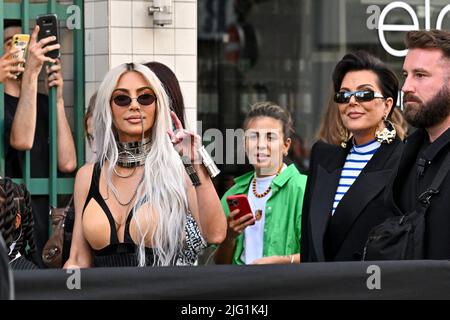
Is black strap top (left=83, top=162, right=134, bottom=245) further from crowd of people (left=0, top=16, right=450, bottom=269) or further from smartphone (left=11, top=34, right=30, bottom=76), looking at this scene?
smartphone (left=11, top=34, right=30, bottom=76)

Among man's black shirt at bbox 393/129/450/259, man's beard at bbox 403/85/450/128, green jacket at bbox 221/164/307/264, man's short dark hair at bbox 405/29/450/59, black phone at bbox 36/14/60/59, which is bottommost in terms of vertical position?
green jacket at bbox 221/164/307/264

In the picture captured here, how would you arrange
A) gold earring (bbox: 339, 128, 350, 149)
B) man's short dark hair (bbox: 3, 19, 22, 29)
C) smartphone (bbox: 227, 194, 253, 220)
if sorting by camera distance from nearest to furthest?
gold earring (bbox: 339, 128, 350, 149)
smartphone (bbox: 227, 194, 253, 220)
man's short dark hair (bbox: 3, 19, 22, 29)

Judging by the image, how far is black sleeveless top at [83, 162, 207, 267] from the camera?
5012 mm

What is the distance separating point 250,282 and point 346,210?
1096 mm

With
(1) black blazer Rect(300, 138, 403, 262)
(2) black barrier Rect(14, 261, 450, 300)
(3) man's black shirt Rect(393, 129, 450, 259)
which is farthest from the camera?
(1) black blazer Rect(300, 138, 403, 262)

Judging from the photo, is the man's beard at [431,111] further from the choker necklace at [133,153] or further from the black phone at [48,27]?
the black phone at [48,27]

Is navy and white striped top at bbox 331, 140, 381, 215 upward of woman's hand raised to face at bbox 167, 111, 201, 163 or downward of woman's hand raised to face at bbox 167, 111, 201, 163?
downward

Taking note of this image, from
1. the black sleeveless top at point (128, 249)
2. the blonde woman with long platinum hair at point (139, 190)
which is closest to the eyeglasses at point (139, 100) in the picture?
the blonde woman with long platinum hair at point (139, 190)

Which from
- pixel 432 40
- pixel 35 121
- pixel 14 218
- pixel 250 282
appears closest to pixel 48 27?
pixel 35 121

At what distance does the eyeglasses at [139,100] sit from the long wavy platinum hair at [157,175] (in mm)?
36

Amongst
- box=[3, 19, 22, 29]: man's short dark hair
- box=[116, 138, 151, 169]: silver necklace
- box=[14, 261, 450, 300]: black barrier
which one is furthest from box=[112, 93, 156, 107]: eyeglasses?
box=[3, 19, 22, 29]: man's short dark hair

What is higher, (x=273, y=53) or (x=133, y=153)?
(x=273, y=53)

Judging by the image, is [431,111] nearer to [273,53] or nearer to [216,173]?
[216,173]

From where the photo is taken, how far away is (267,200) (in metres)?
6.18
